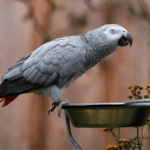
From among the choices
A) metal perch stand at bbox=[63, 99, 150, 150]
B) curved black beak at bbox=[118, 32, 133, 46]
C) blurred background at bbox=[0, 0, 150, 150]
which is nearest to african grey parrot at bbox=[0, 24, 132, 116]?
curved black beak at bbox=[118, 32, 133, 46]

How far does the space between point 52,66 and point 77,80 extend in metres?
0.77

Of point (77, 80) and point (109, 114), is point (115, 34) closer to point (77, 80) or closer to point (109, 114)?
point (109, 114)

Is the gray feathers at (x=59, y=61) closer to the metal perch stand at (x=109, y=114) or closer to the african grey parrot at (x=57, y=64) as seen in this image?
the african grey parrot at (x=57, y=64)

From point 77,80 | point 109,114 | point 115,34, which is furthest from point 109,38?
point 77,80

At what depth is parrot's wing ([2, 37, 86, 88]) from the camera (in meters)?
0.79

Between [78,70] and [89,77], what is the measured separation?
763 millimetres

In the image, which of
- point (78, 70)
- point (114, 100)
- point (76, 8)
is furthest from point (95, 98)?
point (78, 70)

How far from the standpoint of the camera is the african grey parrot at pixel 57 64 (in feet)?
2.56

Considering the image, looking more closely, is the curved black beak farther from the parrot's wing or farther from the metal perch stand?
the metal perch stand

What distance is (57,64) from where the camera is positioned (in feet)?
2.60

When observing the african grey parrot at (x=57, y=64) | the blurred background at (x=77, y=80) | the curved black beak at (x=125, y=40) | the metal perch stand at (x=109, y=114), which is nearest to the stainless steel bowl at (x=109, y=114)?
the metal perch stand at (x=109, y=114)

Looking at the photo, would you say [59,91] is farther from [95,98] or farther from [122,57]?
[122,57]

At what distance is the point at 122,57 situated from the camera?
1614 mm

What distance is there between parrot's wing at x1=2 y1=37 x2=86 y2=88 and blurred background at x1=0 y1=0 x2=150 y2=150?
0.68 metres
